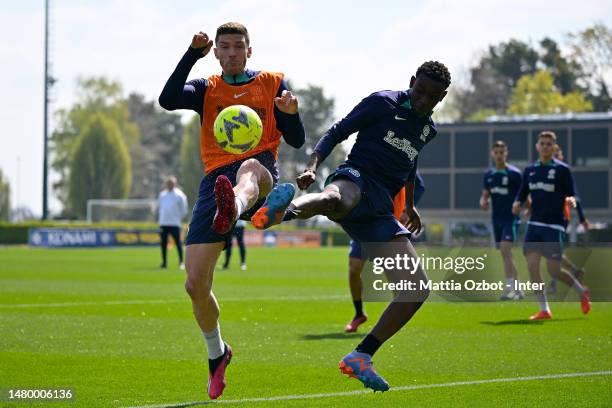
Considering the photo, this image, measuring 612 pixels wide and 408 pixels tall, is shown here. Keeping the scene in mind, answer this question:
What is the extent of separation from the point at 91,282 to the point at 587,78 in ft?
213

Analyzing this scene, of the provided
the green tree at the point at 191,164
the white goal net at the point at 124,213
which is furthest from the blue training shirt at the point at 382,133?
the green tree at the point at 191,164

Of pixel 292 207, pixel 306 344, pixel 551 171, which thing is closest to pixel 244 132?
pixel 292 207

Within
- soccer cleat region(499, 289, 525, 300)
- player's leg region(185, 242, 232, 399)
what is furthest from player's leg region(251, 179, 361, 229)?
soccer cleat region(499, 289, 525, 300)

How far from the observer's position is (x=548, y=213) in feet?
53.7

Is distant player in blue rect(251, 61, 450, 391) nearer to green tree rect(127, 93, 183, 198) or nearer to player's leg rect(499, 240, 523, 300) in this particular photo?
player's leg rect(499, 240, 523, 300)

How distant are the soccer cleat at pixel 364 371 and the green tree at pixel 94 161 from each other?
91.3m

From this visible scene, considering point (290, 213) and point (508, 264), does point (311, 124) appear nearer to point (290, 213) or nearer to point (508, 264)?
point (508, 264)

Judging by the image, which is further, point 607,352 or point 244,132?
point 607,352

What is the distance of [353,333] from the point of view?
44.1ft

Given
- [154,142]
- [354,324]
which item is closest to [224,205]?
[354,324]

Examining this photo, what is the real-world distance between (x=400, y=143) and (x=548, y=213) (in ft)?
26.8

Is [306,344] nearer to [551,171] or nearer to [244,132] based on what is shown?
[244,132]

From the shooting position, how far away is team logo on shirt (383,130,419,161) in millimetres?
8664

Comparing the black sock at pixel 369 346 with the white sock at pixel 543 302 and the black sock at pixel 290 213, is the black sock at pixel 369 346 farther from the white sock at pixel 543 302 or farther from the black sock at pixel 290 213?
the white sock at pixel 543 302
